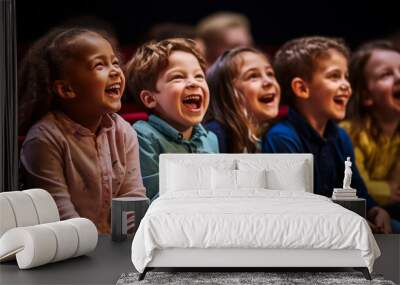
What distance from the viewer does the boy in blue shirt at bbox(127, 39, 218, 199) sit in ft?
25.6

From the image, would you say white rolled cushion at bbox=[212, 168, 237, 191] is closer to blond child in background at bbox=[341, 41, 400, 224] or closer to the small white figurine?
the small white figurine

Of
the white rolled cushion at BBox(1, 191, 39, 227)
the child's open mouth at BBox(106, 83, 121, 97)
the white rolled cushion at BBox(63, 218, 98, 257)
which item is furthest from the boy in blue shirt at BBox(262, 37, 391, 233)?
the white rolled cushion at BBox(1, 191, 39, 227)

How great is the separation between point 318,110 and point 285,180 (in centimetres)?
114

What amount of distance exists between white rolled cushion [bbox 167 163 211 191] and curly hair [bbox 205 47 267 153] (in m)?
0.73

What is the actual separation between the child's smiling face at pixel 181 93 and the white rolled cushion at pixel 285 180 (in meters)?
1.12

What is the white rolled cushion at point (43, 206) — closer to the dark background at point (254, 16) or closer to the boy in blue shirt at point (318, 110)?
the dark background at point (254, 16)

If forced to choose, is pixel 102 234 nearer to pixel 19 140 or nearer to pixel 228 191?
pixel 19 140

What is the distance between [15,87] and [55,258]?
2.52 meters

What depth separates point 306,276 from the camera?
5.43 m

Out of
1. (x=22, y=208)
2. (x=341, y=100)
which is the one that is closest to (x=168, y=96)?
(x=341, y=100)

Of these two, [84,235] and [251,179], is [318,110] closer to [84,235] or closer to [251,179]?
[251,179]

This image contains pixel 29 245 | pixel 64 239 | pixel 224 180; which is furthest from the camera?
pixel 224 180

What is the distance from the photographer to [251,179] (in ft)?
23.2

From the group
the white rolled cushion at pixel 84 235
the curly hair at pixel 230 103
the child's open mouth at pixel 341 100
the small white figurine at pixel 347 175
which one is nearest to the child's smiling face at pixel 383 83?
the child's open mouth at pixel 341 100
